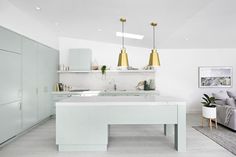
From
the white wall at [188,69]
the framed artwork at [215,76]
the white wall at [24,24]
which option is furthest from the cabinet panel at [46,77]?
the framed artwork at [215,76]

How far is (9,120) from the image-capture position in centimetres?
332

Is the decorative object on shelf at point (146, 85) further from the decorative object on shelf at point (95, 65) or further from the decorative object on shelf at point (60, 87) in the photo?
the decorative object on shelf at point (60, 87)

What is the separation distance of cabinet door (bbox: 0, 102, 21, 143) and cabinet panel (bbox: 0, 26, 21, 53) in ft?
3.67

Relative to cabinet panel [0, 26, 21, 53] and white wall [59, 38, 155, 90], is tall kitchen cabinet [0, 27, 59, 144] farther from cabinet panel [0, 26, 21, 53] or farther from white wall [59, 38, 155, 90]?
white wall [59, 38, 155, 90]

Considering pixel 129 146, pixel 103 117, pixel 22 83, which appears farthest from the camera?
pixel 22 83

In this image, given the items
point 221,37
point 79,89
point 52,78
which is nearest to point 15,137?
point 52,78

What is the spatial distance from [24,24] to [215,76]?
20.5 feet

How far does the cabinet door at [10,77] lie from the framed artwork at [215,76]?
18.7 feet

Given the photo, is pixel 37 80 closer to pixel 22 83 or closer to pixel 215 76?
pixel 22 83

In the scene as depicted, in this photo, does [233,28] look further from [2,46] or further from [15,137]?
[15,137]

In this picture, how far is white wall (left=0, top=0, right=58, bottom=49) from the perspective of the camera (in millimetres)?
3293

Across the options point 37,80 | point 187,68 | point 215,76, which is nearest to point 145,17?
point 37,80

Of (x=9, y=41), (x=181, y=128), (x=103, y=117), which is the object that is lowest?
(x=181, y=128)

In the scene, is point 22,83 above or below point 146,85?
above
